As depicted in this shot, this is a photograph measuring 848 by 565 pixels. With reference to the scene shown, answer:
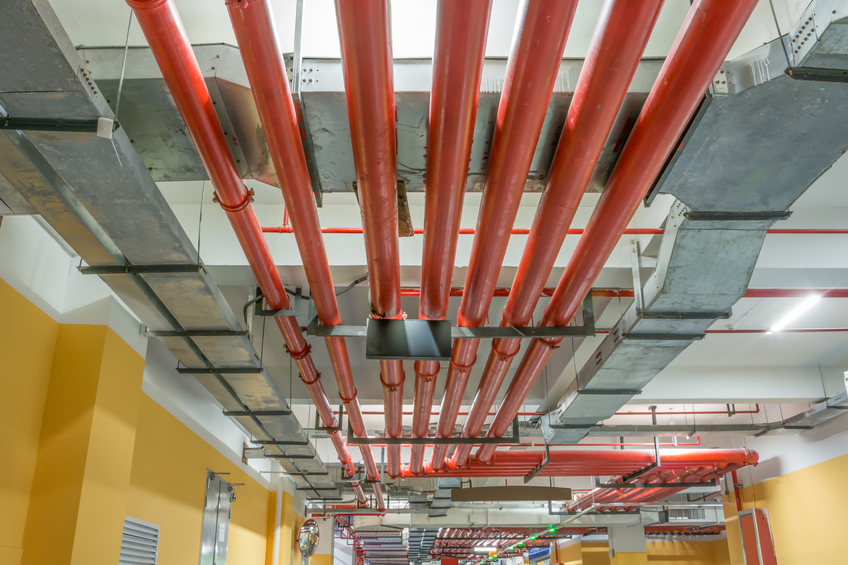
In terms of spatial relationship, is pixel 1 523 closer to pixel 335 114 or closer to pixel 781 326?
pixel 335 114

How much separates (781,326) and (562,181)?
5100 mm

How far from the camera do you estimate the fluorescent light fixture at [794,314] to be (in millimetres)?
6495

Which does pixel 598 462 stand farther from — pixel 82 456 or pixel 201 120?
pixel 201 120

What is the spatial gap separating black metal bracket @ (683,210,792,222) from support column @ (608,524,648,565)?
17.4 metres

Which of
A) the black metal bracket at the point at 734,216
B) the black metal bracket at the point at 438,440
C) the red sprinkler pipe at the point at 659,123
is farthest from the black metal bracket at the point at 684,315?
the black metal bracket at the point at 438,440

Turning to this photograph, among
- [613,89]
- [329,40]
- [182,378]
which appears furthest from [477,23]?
[182,378]

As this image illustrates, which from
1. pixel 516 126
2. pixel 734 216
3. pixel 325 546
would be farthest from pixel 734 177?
pixel 325 546

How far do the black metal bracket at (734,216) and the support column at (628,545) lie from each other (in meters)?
17.4

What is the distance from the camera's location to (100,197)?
3.20 metres

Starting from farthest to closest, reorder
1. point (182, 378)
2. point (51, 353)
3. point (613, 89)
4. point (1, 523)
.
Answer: point (182, 378) < point (51, 353) < point (1, 523) < point (613, 89)

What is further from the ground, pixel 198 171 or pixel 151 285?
pixel 198 171

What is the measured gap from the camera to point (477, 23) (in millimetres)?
2129

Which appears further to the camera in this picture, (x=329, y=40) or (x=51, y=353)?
(x=51, y=353)

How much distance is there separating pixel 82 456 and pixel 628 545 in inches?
700
